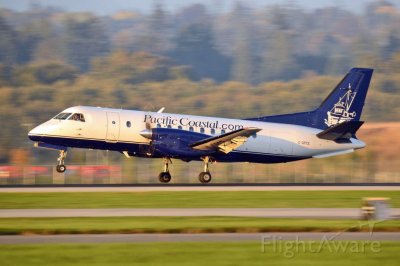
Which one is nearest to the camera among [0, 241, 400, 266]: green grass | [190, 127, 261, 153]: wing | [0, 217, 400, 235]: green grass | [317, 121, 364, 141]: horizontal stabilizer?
[0, 241, 400, 266]: green grass

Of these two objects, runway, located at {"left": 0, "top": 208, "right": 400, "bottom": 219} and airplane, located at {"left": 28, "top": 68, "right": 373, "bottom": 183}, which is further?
airplane, located at {"left": 28, "top": 68, "right": 373, "bottom": 183}

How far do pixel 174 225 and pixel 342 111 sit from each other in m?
19.9

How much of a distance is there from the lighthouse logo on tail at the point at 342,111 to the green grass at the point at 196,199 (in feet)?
20.5

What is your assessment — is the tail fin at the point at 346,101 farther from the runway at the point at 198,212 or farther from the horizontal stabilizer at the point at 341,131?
the runway at the point at 198,212

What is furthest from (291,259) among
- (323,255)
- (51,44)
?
(51,44)

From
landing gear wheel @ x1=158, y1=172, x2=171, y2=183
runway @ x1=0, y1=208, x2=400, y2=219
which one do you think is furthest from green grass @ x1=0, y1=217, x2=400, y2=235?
landing gear wheel @ x1=158, y1=172, x2=171, y2=183

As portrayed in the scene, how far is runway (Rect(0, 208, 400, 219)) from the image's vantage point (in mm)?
25188

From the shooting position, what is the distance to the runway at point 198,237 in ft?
63.1

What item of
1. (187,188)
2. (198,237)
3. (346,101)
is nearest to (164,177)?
(187,188)

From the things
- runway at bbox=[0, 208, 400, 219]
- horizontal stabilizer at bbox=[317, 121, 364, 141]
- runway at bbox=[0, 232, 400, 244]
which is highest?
horizontal stabilizer at bbox=[317, 121, 364, 141]

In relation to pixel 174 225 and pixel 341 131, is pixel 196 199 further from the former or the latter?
pixel 341 131

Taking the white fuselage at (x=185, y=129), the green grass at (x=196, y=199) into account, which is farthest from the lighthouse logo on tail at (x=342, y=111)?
the green grass at (x=196, y=199)

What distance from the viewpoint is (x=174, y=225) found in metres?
22.5

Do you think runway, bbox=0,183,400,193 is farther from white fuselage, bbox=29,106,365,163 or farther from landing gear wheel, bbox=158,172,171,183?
white fuselage, bbox=29,106,365,163
